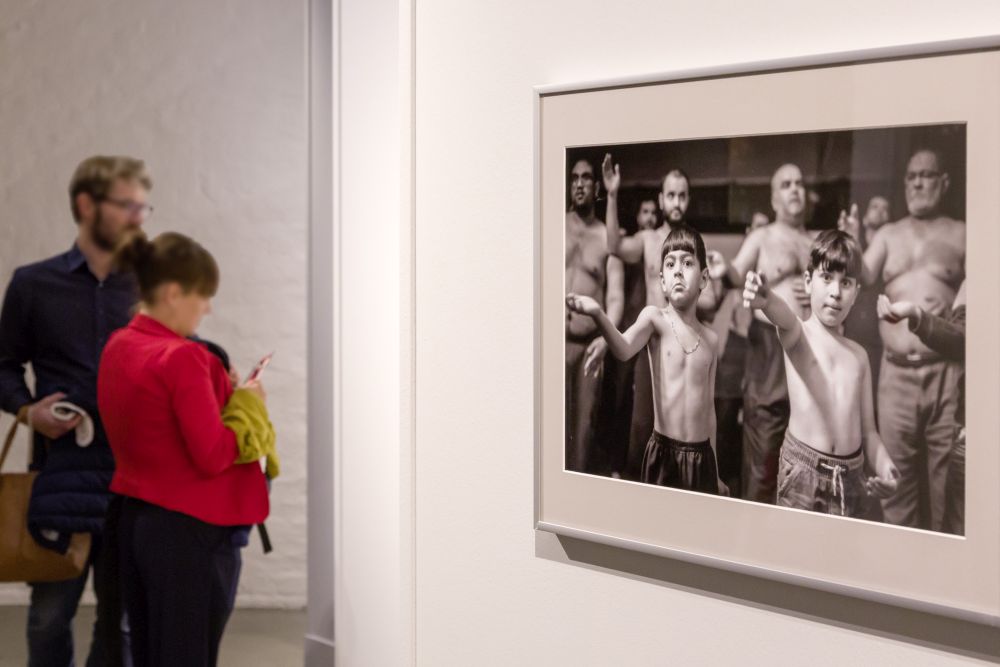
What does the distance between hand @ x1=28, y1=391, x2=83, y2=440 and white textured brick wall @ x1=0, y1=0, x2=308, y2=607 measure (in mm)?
289

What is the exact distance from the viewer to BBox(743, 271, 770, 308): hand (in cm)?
103

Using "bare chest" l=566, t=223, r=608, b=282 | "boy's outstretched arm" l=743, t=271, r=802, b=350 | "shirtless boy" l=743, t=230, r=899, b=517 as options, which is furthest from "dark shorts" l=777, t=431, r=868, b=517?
"bare chest" l=566, t=223, r=608, b=282

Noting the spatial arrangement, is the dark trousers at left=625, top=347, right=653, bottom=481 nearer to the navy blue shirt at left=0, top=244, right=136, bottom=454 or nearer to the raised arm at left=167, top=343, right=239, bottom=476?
the raised arm at left=167, top=343, right=239, bottom=476

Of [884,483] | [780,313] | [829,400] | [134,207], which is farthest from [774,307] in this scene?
[134,207]

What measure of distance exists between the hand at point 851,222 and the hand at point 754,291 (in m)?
A: 0.11

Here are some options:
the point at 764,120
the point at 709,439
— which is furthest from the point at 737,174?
the point at 709,439

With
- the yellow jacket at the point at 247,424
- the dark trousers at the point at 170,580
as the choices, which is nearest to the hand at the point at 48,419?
the dark trousers at the point at 170,580

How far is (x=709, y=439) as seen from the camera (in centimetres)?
108

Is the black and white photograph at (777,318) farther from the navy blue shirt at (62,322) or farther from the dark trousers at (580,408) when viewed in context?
the navy blue shirt at (62,322)

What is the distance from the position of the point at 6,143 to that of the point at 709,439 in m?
1.68

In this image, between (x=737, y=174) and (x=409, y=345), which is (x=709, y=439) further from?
(x=409, y=345)

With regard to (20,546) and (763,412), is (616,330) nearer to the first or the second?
(763,412)

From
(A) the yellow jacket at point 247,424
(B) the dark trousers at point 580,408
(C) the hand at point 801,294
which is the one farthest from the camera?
(A) the yellow jacket at point 247,424

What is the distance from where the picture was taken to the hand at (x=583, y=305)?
1184 mm
